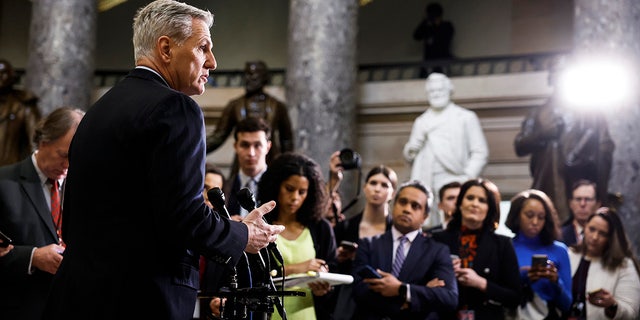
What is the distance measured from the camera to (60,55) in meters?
12.3

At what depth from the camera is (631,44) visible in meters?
10.7

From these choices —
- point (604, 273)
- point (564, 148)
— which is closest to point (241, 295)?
point (604, 273)

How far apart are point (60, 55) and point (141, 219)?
982cm

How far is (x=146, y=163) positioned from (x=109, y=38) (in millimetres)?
15480

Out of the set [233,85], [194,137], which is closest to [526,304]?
[194,137]

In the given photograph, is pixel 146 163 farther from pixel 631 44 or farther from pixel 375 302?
pixel 631 44

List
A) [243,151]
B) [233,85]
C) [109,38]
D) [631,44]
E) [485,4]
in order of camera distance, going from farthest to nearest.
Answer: [109,38], [485,4], [233,85], [631,44], [243,151]

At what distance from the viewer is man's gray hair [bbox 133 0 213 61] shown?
3.10 metres

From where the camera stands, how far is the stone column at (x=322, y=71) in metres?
11.6

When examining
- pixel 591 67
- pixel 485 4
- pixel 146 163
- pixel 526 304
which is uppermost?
pixel 485 4

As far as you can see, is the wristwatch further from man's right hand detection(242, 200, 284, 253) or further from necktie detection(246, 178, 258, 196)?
man's right hand detection(242, 200, 284, 253)

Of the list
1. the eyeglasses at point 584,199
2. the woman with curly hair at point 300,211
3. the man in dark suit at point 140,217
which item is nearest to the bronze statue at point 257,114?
the eyeglasses at point 584,199

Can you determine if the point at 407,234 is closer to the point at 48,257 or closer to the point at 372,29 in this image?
the point at 48,257

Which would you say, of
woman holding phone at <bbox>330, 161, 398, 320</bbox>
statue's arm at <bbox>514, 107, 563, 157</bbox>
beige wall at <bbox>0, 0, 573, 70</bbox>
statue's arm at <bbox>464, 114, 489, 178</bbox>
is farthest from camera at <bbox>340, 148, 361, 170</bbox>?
beige wall at <bbox>0, 0, 573, 70</bbox>
